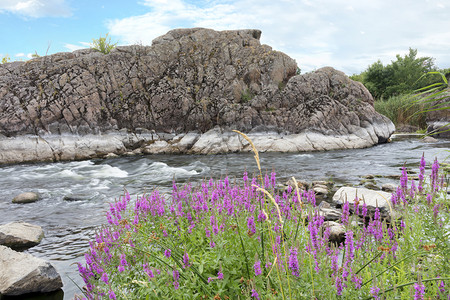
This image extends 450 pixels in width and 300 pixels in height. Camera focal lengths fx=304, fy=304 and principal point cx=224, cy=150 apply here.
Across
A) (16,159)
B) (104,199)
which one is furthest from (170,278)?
(16,159)

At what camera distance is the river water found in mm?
7277

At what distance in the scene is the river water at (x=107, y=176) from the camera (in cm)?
728

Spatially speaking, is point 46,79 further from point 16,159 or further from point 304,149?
point 304,149

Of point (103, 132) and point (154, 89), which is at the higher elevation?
point (154, 89)

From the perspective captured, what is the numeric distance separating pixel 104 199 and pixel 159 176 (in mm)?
3744

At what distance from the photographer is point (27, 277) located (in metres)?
4.95

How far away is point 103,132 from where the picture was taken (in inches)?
811

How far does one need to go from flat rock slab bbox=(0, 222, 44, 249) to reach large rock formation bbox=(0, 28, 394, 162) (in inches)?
494

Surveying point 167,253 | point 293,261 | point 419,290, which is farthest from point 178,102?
point 419,290

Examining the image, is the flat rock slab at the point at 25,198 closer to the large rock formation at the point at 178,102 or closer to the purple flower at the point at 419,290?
the large rock formation at the point at 178,102

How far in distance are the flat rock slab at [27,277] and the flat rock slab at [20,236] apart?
170cm

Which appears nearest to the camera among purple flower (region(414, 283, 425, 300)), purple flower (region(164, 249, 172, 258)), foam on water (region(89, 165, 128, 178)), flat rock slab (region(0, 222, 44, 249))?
purple flower (region(414, 283, 425, 300))

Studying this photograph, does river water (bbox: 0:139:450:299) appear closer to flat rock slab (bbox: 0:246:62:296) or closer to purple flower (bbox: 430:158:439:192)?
flat rock slab (bbox: 0:246:62:296)

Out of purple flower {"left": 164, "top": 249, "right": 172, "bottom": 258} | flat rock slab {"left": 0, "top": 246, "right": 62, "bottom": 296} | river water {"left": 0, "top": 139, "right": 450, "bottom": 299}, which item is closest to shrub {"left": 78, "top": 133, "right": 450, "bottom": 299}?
purple flower {"left": 164, "top": 249, "right": 172, "bottom": 258}
